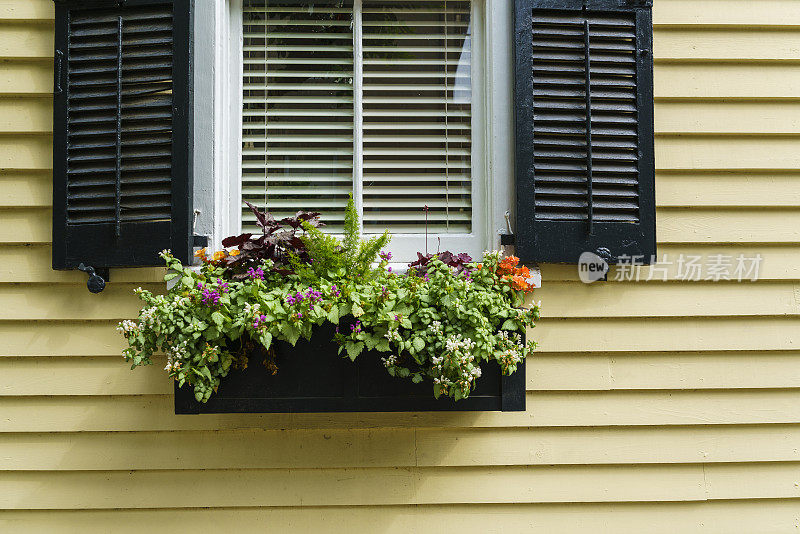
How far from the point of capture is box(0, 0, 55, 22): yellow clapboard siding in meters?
2.21

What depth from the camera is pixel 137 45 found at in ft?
7.00

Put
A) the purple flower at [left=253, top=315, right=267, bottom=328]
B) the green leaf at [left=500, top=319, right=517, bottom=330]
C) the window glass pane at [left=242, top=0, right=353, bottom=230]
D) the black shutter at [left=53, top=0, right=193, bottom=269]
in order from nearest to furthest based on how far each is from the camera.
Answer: the purple flower at [left=253, top=315, right=267, bottom=328] < the green leaf at [left=500, top=319, right=517, bottom=330] < the black shutter at [left=53, top=0, right=193, bottom=269] < the window glass pane at [left=242, top=0, right=353, bottom=230]

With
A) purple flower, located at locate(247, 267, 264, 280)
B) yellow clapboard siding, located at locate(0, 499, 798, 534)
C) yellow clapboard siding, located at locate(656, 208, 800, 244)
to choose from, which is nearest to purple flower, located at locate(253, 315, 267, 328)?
purple flower, located at locate(247, 267, 264, 280)

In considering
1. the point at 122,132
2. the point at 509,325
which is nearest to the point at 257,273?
the point at 122,132

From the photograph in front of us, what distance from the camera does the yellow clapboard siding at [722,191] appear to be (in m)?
2.27

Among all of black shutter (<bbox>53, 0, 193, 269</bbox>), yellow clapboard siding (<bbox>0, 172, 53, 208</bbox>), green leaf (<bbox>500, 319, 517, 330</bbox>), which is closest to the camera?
green leaf (<bbox>500, 319, 517, 330</bbox>)

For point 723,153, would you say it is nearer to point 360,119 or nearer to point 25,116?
point 360,119

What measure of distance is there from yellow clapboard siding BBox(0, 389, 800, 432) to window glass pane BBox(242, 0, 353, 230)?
75cm

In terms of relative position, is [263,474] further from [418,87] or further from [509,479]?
Answer: [418,87]

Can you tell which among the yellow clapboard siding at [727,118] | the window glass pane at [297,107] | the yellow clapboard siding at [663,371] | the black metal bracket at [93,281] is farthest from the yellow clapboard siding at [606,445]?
the black metal bracket at [93,281]

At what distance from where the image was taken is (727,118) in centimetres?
229

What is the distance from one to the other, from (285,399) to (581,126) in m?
1.40

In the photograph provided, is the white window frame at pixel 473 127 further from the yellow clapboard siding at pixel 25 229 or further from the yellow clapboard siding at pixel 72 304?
the yellow clapboard siding at pixel 25 229

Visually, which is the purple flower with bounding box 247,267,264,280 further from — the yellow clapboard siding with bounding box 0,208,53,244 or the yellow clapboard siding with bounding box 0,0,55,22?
the yellow clapboard siding with bounding box 0,0,55,22
